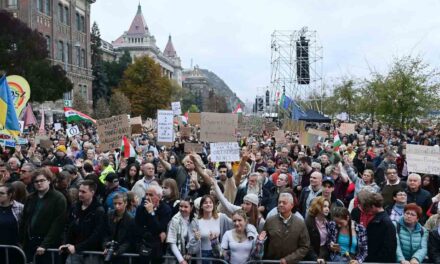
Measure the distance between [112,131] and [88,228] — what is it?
5.92m

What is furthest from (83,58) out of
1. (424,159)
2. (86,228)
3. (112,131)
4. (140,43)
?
(140,43)

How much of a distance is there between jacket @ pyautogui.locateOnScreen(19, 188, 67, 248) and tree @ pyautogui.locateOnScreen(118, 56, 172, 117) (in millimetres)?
66695

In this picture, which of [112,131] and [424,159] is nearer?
[424,159]

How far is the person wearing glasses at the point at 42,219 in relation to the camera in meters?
6.60

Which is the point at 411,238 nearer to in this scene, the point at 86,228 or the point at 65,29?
the point at 86,228

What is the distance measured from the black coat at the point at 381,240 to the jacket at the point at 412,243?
0.19 m

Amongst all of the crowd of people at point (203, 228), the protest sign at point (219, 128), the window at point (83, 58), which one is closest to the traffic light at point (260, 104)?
the window at point (83, 58)

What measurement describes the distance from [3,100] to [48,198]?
18.2 ft

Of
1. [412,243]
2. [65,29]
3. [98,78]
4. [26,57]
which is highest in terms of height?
[65,29]

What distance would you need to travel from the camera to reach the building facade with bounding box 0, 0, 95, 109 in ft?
162

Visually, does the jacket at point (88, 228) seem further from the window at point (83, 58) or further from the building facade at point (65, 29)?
the window at point (83, 58)

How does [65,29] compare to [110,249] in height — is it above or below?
above

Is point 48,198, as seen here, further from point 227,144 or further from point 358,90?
point 358,90

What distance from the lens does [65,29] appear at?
56688 mm
